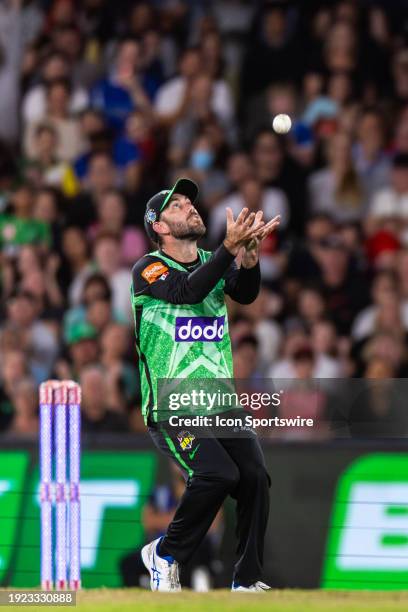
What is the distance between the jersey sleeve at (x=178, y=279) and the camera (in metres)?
8.28

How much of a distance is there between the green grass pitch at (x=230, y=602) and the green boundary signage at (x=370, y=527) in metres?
1.87

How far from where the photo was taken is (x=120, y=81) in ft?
55.4

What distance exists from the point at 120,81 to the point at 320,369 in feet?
15.7

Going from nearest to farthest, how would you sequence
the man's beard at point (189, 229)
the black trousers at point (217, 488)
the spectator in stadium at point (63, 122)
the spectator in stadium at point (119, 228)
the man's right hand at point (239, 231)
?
the man's right hand at point (239, 231), the black trousers at point (217, 488), the man's beard at point (189, 229), the spectator in stadium at point (119, 228), the spectator in stadium at point (63, 122)

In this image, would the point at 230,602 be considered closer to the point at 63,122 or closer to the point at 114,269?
the point at 114,269

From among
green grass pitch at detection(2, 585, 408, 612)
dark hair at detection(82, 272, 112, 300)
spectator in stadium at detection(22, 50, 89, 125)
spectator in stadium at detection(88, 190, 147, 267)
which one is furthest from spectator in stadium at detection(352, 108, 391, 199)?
green grass pitch at detection(2, 585, 408, 612)

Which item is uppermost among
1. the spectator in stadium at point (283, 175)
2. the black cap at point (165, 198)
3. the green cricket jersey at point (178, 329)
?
the spectator in stadium at point (283, 175)

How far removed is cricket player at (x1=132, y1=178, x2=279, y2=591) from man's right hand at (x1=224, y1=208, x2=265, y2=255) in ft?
0.04

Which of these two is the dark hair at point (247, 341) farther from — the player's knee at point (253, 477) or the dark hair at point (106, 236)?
the player's knee at point (253, 477)

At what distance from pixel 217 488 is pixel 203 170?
7817mm

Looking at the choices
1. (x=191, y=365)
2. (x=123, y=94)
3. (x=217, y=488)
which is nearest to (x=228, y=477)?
(x=217, y=488)

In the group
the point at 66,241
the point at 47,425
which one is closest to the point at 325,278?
the point at 66,241

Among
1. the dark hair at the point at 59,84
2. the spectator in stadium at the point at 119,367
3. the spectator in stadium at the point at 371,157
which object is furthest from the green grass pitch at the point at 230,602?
the dark hair at the point at 59,84

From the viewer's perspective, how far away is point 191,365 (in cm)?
865
